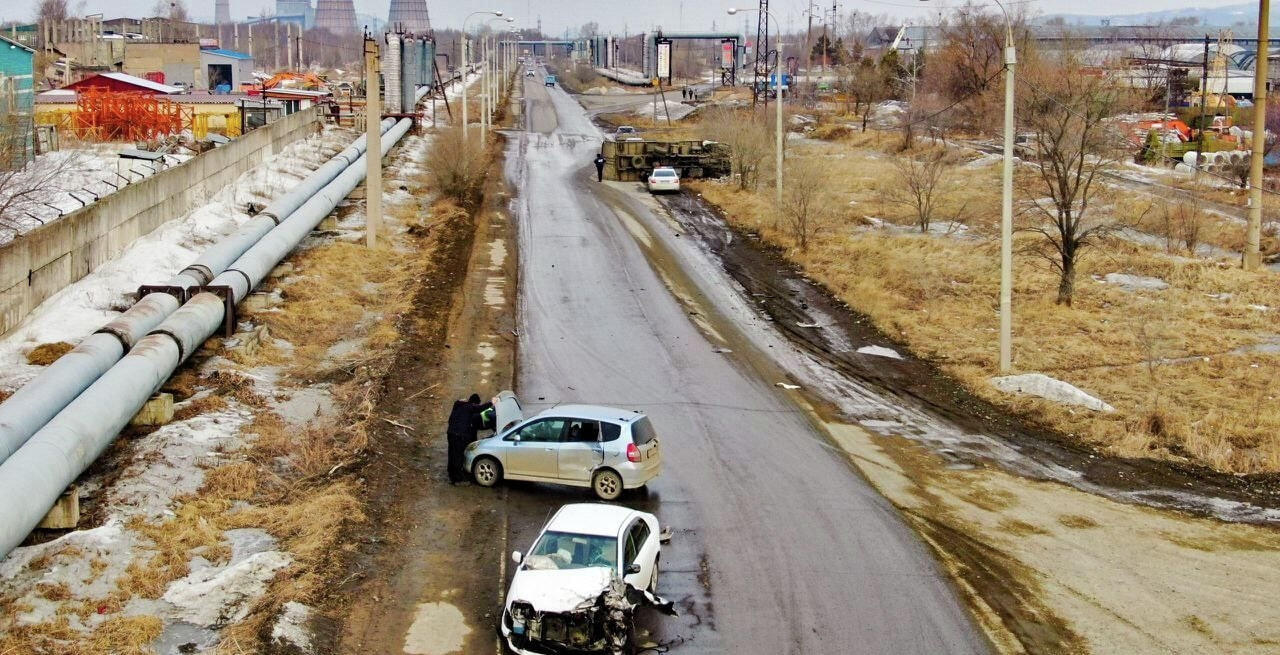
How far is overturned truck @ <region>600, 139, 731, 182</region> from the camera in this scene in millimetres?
59281

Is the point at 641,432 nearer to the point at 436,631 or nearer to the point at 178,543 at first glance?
the point at 436,631

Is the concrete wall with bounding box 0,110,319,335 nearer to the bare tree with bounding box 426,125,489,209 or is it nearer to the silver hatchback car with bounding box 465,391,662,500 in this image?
the bare tree with bounding box 426,125,489,209

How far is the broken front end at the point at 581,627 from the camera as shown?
12.6m

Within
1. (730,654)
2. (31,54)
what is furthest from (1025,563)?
(31,54)

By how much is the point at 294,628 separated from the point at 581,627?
3282 mm

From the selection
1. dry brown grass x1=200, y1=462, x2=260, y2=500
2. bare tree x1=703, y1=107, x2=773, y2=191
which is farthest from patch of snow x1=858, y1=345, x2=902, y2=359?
bare tree x1=703, y1=107, x2=773, y2=191

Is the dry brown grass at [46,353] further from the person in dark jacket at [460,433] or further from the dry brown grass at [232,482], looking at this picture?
the person in dark jacket at [460,433]

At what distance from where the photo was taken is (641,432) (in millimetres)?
17906

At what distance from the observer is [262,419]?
68.8 feet

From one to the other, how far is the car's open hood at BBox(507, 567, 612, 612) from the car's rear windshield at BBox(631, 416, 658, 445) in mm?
4546

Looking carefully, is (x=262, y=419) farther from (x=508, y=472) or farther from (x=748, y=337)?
(x=748, y=337)

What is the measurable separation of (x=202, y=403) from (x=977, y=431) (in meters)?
14.3

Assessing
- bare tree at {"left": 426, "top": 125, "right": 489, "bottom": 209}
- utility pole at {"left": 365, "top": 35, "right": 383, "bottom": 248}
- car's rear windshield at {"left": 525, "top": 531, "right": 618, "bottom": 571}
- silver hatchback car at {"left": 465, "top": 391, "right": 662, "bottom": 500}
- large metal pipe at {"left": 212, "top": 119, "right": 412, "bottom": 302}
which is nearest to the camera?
car's rear windshield at {"left": 525, "top": 531, "right": 618, "bottom": 571}

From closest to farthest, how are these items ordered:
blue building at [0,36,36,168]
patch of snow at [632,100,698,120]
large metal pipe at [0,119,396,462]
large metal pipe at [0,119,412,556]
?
1. large metal pipe at [0,119,412,556]
2. large metal pipe at [0,119,396,462]
3. blue building at [0,36,36,168]
4. patch of snow at [632,100,698,120]
